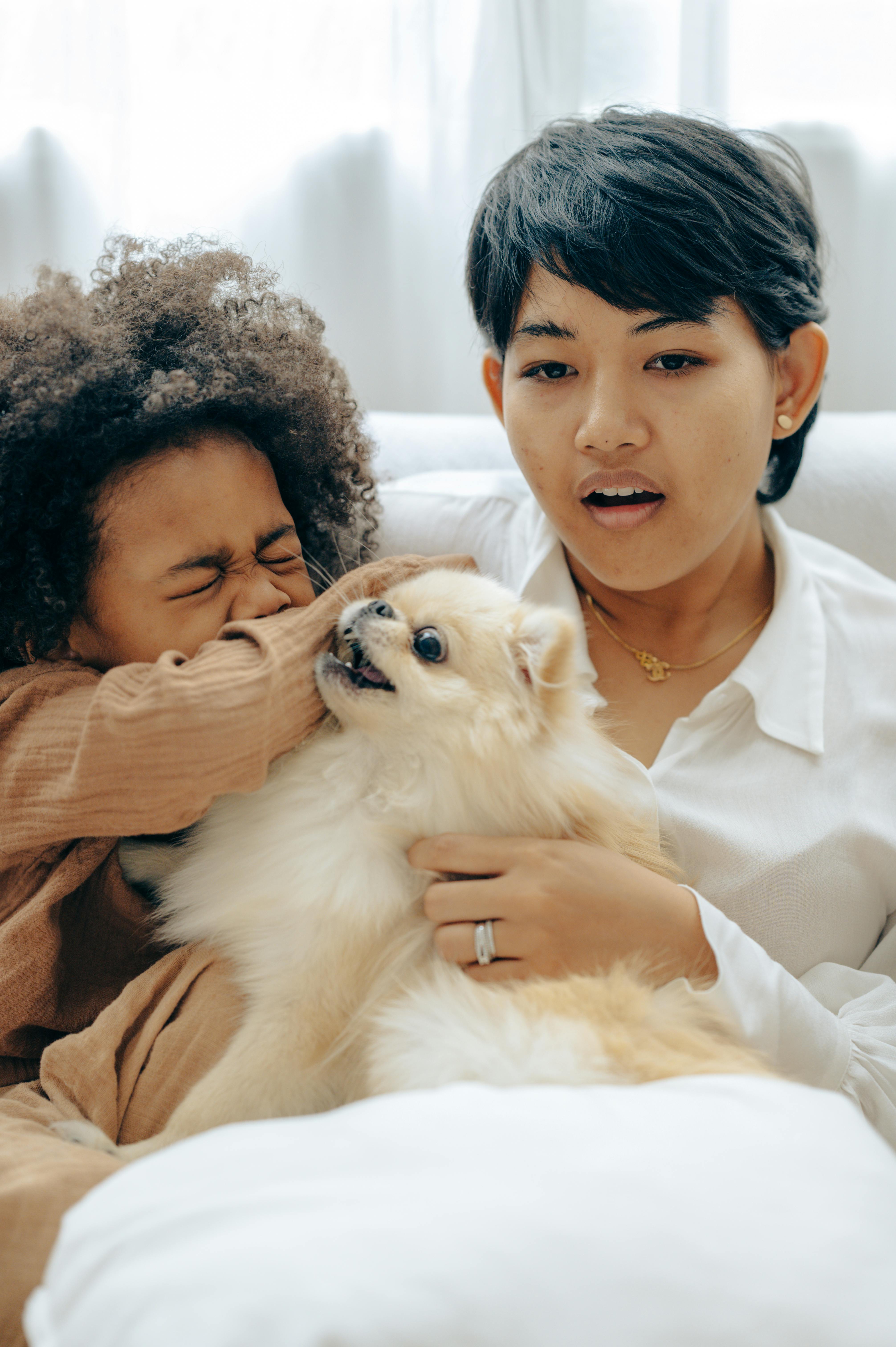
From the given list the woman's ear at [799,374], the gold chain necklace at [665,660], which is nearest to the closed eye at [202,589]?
the gold chain necklace at [665,660]

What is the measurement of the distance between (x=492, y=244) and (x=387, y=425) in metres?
0.77

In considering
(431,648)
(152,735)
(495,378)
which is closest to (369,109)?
(495,378)

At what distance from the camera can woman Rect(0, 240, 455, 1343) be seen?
3.62ft

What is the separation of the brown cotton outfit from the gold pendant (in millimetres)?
660

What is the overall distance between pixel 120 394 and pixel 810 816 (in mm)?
1261

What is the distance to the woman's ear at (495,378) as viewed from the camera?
5.70ft

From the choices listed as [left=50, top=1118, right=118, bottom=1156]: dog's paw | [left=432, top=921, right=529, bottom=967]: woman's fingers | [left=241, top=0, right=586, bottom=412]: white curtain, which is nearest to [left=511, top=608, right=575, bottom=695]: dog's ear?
[left=432, top=921, right=529, bottom=967]: woman's fingers

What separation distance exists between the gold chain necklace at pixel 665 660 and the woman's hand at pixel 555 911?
56 cm

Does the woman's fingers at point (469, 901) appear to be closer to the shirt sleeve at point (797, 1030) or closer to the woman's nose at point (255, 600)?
the shirt sleeve at point (797, 1030)

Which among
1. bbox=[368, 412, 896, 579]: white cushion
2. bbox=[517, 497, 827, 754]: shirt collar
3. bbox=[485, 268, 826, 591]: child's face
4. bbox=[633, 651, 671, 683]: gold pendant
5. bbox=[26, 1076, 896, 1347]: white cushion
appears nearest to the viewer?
bbox=[26, 1076, 896, 1347]: white cushion

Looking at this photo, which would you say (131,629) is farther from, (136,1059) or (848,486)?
(848,486)

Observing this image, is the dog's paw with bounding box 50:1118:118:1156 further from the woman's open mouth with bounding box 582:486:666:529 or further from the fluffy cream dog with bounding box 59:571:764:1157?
the woman's open mouth with bounding box 582:486:666:529

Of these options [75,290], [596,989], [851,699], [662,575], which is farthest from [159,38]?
[596,989]

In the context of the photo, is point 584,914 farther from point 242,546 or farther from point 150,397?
point 150,397
